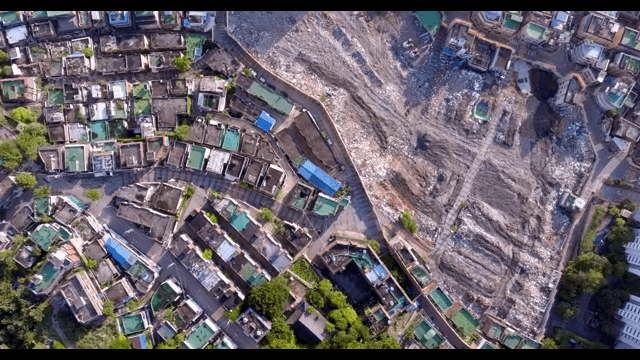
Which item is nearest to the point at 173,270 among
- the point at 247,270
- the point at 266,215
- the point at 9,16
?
the point at 247,270

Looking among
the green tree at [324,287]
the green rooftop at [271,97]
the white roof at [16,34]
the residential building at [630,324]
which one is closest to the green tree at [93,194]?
the white roof at [16,34]

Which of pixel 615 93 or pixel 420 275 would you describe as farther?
pixel 615 93

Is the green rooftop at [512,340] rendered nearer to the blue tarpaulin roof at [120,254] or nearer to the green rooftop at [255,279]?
the green rooftop at [255,279]

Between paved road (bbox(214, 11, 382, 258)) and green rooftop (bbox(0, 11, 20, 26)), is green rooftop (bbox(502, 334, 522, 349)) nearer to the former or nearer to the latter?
paved road (bbox(214, 11, 382, 258))

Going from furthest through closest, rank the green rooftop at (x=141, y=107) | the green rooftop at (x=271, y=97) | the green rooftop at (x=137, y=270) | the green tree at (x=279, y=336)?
the green rooftop at (x=271, y=97) → the green rooftop at (x=141, y=107) → the green tree at (x=279, y=336) → the green rooftop at (x=137, y=270)

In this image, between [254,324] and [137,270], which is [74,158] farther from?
[254,324]
